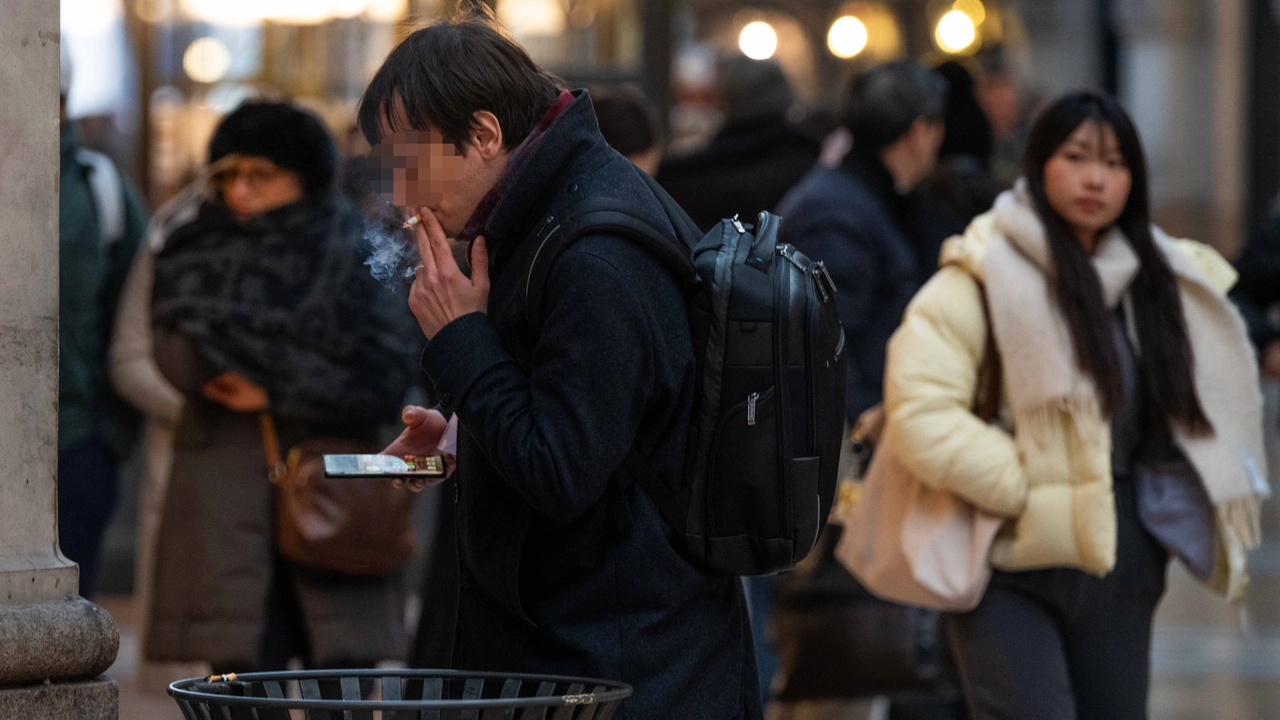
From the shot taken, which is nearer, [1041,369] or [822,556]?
[1041,369]

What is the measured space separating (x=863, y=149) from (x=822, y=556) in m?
1.35

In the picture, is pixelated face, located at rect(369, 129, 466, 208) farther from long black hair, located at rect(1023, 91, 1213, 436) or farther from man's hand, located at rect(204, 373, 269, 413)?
man's hand, located at rect(204, 373, 269, 413)

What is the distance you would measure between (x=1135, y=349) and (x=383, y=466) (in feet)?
6.95

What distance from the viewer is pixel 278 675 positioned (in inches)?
91.4

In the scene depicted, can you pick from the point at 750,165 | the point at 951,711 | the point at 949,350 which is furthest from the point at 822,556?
the point at 949,350

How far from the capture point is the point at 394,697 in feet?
8.29

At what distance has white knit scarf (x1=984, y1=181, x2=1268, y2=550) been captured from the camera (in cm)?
402

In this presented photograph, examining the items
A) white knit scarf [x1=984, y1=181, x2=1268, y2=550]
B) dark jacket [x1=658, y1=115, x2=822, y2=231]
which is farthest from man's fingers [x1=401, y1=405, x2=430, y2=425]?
dark jacket [x1=658, y1=115, x2=822, y2=231]

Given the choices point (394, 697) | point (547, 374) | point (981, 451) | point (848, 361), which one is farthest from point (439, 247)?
point (848, 361)

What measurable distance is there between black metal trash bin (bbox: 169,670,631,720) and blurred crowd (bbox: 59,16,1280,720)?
62 centimetres

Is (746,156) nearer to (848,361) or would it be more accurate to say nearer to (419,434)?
(848,361)

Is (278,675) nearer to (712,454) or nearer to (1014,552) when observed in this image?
(712,454)

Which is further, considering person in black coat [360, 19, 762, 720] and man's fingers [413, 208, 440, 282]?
man's fingers [413, 208, 440, 282]

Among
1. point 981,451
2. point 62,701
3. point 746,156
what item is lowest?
point 62,701
